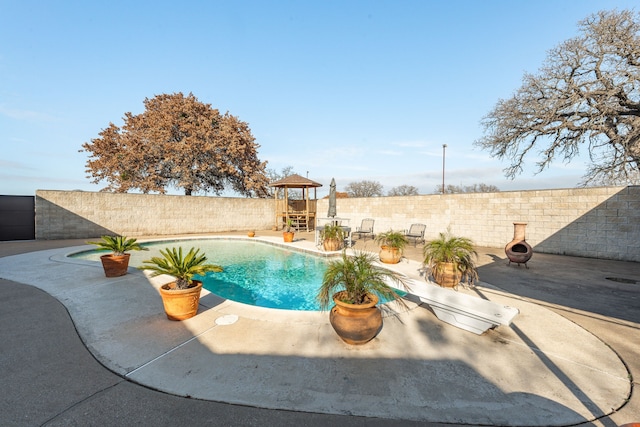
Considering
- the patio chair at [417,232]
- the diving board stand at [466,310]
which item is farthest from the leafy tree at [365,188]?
the diving board stand at [466,310]

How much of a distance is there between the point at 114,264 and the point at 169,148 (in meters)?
13.3

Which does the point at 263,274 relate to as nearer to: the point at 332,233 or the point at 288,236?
the point at 332,233

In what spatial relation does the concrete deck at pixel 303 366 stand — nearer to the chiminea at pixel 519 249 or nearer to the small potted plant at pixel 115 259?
the small potted plant at pixel 115 259

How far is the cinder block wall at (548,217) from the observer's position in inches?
268

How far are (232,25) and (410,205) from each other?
9.57 metres

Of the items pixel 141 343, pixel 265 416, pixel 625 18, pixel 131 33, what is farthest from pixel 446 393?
pixel 625 18

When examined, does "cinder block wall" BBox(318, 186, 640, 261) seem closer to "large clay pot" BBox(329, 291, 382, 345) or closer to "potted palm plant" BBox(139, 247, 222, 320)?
"large clay pot" BBox(329, 291, 382, 345)

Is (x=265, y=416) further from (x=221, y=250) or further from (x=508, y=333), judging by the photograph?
(x=221, y=250)

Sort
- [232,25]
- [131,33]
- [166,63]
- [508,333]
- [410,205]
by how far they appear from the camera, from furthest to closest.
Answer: [410,205] → [166,63] → [232,25] → [131,33] → [508,333]

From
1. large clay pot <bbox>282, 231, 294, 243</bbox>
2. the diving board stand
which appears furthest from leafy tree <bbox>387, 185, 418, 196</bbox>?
the diving board stand

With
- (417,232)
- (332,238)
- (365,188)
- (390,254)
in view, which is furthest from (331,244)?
(365,188)

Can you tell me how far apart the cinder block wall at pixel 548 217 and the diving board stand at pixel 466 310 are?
278 inches

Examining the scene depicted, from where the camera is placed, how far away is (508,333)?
3004mm

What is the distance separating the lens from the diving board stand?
2709 millimetres
